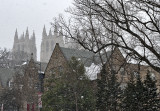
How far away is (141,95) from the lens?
2175cm

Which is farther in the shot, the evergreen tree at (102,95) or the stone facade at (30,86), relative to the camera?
the stone facade at (30,86)

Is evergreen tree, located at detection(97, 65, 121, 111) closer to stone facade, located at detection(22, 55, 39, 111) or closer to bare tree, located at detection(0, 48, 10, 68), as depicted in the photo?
stone facade, located at detection(22, 55, 39, 111)

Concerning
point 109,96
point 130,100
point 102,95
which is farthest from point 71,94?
point 130,100

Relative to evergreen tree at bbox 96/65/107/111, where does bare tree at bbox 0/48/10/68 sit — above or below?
above

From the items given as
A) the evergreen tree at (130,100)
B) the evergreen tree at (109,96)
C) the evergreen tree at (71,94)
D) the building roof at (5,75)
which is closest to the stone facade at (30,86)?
the evergreen tree at (71,94)

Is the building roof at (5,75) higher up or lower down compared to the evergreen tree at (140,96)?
higher up

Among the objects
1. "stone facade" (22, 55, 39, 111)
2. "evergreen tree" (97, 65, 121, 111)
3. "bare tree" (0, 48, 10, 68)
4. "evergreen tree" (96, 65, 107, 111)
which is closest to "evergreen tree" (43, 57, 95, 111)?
"stone facade" (22, 55, 39, 111)

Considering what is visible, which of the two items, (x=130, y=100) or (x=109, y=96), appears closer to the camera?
(x=130, y=100)

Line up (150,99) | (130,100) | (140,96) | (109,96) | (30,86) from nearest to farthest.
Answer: (150,99), (140,96), (130,100), (109,96), (30,86)

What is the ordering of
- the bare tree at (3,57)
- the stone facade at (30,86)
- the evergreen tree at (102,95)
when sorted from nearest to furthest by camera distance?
the evergreen tree at (102,95) → the stone facade at (30,86) → the bare tree at (3,57)

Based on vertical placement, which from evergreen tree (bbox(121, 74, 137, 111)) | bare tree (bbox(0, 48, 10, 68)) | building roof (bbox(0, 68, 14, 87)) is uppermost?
bare tree (bbox(0, 48, 10, 68))

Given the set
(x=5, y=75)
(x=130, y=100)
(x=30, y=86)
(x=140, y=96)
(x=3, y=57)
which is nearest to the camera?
(x=140, y=96)

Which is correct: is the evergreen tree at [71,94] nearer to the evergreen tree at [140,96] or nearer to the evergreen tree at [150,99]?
the evergreen tree at [140,96]

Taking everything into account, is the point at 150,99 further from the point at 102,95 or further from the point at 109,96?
the point at 102,95
